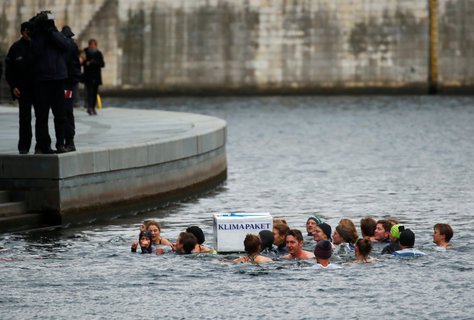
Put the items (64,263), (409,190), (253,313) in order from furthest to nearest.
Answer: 1. (409,190)
2. (64,263)
3. (253,313)

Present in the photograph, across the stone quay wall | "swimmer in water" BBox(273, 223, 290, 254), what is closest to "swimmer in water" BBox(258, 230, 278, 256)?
"swimmer in water" BBox(273, 223, 290, 254)

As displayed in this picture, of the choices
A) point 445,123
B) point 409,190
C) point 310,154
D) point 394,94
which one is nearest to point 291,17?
point 394,94

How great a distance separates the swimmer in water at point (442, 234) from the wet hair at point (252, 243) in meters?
2.82

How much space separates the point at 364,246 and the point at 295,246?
966mm

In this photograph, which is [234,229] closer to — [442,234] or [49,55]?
[442,234]

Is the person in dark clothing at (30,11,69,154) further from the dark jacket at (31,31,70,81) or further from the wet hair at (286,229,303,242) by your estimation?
the wet hair at (286,229,303,242)

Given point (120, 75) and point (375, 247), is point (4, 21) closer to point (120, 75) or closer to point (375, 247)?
point (120, 75)

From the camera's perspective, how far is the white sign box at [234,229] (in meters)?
21.8

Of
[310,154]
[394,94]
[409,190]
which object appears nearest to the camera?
[409,190]

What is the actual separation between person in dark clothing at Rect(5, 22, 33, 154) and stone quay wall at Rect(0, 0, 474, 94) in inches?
1972

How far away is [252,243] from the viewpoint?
2106 cm

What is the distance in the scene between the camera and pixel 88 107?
128 feet

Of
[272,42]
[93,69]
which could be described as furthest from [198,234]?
[272,42]

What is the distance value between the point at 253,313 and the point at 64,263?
4266 mm
